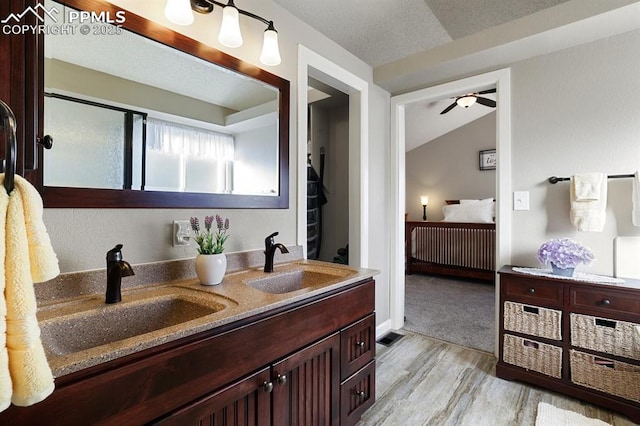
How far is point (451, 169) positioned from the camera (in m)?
6.14

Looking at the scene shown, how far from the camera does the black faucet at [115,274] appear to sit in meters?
0.98

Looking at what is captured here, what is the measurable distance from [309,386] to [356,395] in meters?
0.43

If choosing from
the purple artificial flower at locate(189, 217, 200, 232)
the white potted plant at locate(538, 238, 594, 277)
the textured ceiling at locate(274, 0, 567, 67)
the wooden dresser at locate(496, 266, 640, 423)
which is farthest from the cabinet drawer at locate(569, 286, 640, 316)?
the purple artificial flower at locate(189, 217, 200, 232)

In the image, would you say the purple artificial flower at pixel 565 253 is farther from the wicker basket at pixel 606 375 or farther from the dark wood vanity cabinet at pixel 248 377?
the dark wood vanity cabinet at pixel 248 377

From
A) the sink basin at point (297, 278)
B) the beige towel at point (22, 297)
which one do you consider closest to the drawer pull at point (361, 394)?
the sink basin at point (297, 278)

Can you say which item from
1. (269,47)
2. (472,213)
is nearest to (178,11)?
(269,47)

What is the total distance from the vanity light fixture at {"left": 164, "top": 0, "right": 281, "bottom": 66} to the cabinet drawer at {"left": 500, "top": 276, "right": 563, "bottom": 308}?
201 cm

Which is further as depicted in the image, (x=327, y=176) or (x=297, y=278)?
(x=327, y=176)

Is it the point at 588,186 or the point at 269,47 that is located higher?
the point at 269,47

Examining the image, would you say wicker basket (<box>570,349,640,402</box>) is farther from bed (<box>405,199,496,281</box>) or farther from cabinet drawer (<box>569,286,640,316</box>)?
bed (<box>405,199,496,281</box>)

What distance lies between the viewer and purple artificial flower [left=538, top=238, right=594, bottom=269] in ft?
5.88

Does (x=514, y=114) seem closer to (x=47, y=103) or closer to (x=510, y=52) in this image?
(x=510, y=52)

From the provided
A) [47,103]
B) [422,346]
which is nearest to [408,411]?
[422,346]

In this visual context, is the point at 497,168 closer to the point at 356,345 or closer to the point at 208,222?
the point at 356,345
